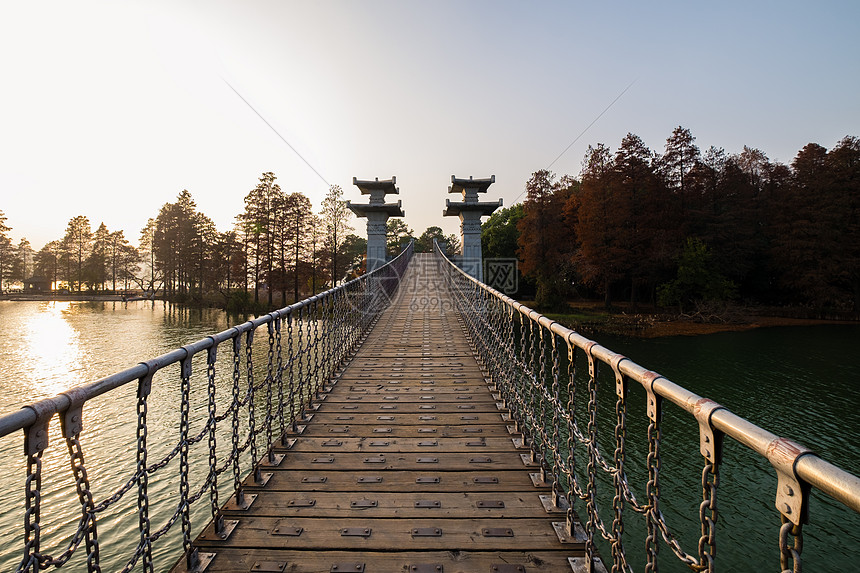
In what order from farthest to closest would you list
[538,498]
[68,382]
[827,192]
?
[827,192] < [68,382] < [538,498]

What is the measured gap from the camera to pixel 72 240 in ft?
177

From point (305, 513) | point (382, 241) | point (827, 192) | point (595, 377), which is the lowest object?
point (305, 513)

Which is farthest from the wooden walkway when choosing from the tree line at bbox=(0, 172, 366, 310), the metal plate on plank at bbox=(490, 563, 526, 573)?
the tree line at bbox=(0, 172, 366, 310)

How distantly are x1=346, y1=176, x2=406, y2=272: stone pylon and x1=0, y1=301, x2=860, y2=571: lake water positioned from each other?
26.8ft

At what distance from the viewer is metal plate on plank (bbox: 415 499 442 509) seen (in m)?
2.78

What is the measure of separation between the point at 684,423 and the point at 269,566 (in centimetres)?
1103

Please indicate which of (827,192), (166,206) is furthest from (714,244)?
(166,206)

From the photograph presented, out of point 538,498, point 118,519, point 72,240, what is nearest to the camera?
point 538,498

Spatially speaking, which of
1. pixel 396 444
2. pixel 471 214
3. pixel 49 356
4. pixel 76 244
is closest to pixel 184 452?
pixel 396 444

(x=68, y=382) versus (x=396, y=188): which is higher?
(x=396, y=188)

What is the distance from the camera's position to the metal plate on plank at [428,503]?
2777 mm

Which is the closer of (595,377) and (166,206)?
(595,377)

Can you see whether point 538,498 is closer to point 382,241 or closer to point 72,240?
point 382,241

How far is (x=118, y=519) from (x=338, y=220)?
29.1 m
